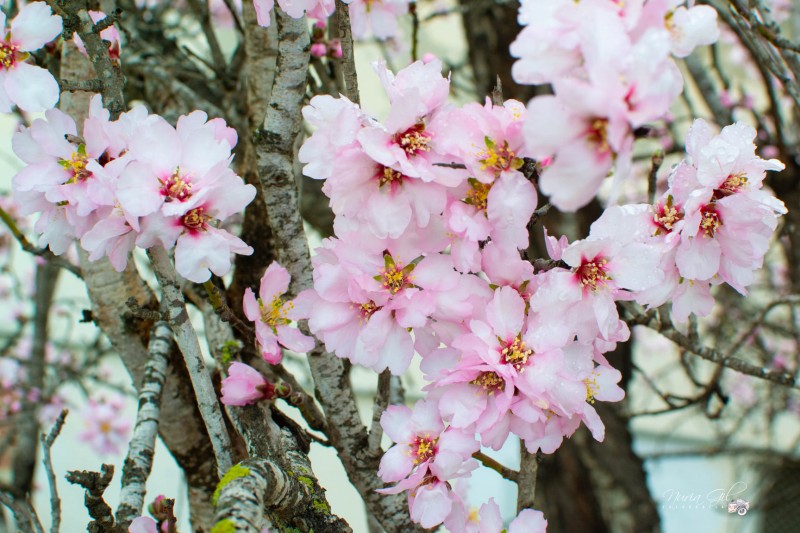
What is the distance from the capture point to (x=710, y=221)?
0.96 m

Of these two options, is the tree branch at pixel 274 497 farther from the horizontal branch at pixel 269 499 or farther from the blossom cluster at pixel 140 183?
the blossom cluster at pixel 140 183

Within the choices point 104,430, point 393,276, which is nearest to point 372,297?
point 393,276

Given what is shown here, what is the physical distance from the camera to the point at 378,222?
0.89m

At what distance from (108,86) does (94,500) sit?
0.59 metres

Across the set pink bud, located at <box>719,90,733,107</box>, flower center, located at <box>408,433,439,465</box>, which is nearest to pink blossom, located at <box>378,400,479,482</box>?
flower center, located at <box>408,433,439,465</box>

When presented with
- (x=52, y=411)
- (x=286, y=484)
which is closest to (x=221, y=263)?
(x=286, y=484)

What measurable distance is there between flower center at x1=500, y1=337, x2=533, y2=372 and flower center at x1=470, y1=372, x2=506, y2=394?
0.05 metres

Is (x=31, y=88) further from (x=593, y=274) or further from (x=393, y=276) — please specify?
(x=593, y=274)

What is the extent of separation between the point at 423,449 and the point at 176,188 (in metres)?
0.48

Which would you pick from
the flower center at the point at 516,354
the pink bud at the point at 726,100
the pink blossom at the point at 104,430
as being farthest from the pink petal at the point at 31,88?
the pink blossom at the point at 104,430

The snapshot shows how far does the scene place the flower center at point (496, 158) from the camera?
86cm

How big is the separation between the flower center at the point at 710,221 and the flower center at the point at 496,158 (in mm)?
279

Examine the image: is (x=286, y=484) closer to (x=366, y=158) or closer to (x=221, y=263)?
(x=221, y=263)

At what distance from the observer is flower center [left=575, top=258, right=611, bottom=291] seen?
0.92 metres
